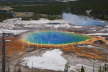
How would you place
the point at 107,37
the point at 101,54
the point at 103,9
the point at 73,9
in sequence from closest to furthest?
the point at 101,54 → the point at 107,37 → the point at 103,9 → the point at 73,9

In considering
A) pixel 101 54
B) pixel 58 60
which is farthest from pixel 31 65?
pixel 101 54

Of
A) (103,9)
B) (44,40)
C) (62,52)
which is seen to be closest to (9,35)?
(44,40)

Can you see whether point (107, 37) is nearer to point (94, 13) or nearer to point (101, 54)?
point (101, 54)

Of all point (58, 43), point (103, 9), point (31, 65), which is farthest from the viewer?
point (103, 9)

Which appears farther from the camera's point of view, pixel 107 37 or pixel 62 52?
pixel 107 37
